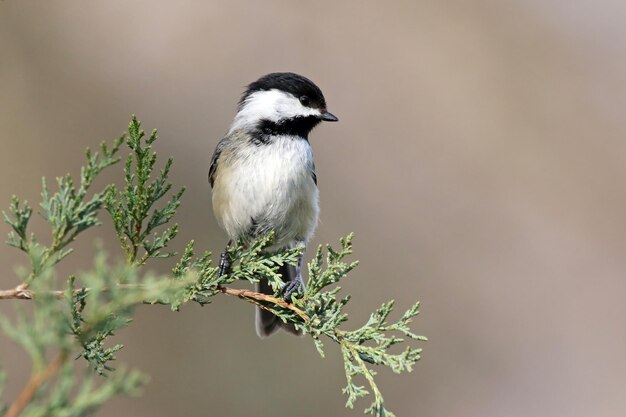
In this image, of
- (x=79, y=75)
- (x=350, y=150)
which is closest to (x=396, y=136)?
(x=350, y=150)

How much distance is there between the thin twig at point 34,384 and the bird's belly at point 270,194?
234 cm

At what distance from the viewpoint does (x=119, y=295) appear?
1.39 m

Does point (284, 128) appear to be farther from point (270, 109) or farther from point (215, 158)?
point (215, 158)

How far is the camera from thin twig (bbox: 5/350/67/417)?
1230mm

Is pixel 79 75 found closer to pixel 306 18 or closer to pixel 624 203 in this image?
pixel 306 18

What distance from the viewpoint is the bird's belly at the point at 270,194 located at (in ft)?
11.7

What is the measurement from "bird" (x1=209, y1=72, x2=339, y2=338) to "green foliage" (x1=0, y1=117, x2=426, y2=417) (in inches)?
35.7

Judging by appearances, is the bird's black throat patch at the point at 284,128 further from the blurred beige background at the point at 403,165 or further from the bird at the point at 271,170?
the blurred beige background at the point at 403,165

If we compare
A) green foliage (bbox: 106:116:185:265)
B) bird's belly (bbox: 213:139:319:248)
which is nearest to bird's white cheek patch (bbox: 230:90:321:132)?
bird's belly (bbox: 213:139:319:248)

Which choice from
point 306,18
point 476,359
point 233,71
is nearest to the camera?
point 476,359

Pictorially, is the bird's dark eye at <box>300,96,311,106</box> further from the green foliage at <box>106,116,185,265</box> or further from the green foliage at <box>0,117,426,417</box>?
the green foliage at <box>106,116,185,265</box>

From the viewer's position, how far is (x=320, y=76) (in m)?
9.35

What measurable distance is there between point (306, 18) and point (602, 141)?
4336 mm

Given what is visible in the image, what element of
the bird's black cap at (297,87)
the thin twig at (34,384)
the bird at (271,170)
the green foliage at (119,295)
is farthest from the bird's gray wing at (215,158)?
the thin twig at (34,384)
